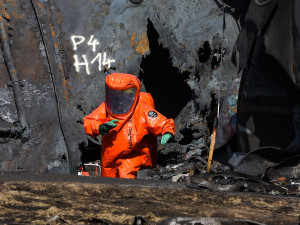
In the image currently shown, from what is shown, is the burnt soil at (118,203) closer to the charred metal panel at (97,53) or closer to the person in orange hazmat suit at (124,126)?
the person in orange hazmat suit at (124,126)

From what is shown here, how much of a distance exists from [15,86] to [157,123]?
2.33 meters

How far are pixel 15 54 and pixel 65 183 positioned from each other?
458 cm

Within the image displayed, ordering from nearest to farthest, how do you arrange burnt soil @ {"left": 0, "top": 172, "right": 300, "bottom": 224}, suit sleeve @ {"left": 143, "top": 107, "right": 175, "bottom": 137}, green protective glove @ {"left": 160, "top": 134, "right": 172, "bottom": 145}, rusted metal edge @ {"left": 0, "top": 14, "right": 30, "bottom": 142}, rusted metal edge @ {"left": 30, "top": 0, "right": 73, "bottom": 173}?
burnt soil @ {"left": 0, "top": 172, "right": 300, "bottom": 224} < green protective glove @ {"left": 160, "top": 134, "right": 172, "bottom": 145} < suit sleeve @ {"left": 143, "top": 107, "right": 175, "bottom": 137} < rusted metal edge @ {"left": 0, "top": 14, "right": 30, "bottom": 142} < rusted metal edge @ {"left": 30, "top": 0, "right": 73, "bottom": 173}

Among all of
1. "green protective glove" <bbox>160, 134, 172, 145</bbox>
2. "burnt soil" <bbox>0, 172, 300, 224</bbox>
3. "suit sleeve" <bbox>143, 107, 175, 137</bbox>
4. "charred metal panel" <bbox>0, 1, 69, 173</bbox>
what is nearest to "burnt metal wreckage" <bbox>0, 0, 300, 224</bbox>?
"charred metal panel" <bbox>0, 1, 69, 173</bbox>

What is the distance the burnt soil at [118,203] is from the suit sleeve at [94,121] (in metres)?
2.10

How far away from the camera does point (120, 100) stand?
7.27 meters

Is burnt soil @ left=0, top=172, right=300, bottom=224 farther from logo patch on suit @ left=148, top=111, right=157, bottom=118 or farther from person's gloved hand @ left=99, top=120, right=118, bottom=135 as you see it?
logo patch on suit @ left=148, top=111, right=157, bottom=118

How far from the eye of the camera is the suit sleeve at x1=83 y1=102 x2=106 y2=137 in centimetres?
707

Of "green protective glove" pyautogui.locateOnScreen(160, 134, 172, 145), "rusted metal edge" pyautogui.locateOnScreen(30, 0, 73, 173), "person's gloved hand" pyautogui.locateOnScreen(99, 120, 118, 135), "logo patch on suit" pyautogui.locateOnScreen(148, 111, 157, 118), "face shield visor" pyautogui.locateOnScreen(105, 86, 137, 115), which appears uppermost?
"rusted metal edge" pyautogui.locateOnScreen(30, 0, 73, 173)

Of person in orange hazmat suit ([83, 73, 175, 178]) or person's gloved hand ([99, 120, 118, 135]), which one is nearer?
person's gloved hand ([99, 120, 118, 135])

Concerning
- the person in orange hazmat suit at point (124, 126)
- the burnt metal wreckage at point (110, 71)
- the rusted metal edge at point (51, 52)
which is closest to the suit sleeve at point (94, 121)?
the person in orange hazmat suit at point (124, 126)

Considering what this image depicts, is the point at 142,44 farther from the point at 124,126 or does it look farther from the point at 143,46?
the point at 124,126

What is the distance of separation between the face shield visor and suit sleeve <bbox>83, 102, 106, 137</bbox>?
87 mm

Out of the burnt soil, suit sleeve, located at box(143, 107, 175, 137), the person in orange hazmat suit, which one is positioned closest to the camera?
the burnt soil
